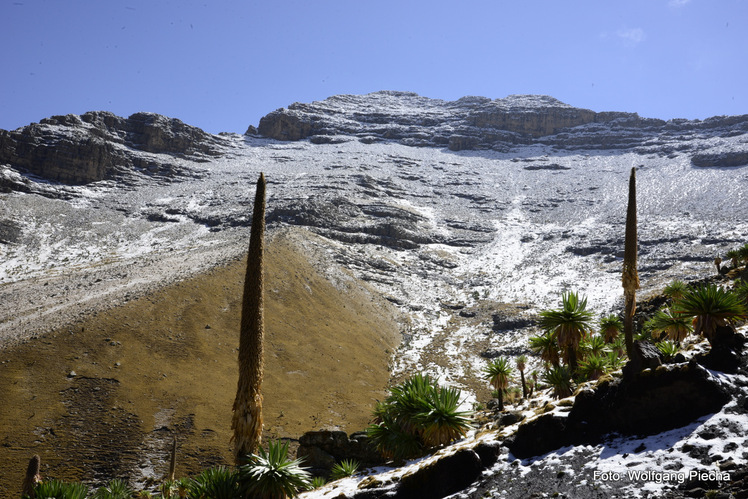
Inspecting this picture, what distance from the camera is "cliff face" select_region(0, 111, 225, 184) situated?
302 feet

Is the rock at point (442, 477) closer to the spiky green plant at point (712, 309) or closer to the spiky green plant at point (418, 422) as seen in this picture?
the spiky green plant at point (418, 422)

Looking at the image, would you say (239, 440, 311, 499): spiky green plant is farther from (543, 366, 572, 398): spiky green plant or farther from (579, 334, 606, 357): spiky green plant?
(579, 334, 606, 357): spiky green plant

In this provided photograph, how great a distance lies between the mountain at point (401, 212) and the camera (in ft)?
174

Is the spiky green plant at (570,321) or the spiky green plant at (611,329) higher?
the spiky green plant at (570,321)

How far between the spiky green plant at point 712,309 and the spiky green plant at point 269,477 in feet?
38.2

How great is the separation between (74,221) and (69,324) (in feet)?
171

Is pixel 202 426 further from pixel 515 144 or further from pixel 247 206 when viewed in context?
pixel 515 144

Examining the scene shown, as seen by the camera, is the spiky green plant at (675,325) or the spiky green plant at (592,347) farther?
the spiky green plant at (592,347)

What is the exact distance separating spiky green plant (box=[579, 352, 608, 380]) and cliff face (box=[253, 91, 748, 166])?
131 meters

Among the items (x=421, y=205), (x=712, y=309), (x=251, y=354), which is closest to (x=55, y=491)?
(x=251, y=354)

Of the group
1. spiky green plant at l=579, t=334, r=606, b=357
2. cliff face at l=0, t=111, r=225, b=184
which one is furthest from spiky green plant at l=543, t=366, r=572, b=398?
cliff face at l=0, t=111, r=225, b=184

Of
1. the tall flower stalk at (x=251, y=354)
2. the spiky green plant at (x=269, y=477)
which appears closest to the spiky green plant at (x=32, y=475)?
the tall flower stalk at (x=251, y=354)

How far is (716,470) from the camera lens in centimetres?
791

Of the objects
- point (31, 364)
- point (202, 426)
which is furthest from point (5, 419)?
point (202, 426)
